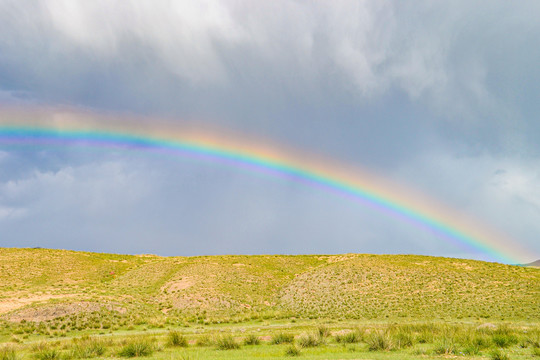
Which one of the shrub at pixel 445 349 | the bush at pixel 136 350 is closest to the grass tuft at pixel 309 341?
the shrub at pixel 445 349

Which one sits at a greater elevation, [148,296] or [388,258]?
[388,258]

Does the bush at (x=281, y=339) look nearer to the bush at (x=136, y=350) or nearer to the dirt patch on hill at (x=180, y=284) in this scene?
the bush at (x=136, y=350)

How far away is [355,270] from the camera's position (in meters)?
68.9

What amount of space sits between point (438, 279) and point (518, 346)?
151 feet

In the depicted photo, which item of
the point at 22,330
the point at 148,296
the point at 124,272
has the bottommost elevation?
the point at 22,330

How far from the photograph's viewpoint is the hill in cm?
4553

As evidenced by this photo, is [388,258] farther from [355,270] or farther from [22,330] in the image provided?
[22,330]

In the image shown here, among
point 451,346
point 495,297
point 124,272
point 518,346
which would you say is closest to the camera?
point 451,346

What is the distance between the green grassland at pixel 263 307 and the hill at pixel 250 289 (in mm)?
215

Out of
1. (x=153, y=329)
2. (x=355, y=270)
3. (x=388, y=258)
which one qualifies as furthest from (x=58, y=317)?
(x=388, y=258)

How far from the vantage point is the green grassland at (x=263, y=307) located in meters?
20.1

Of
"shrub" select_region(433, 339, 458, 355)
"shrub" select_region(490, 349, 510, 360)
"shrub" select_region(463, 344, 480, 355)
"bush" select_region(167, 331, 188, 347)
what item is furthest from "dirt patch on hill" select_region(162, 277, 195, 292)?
"shrub" select_region(490, 349, 510, 360)

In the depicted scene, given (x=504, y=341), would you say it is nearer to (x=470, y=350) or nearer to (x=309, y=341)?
(x=470, y=350)

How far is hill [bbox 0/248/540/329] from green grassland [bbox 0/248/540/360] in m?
0.22
